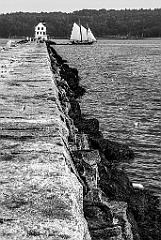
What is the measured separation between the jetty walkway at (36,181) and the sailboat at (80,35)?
3748 inches

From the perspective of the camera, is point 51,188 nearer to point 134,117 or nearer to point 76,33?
point 134,117

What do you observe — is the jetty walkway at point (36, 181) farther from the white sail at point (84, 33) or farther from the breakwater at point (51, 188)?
the white sail at point (84, 33)

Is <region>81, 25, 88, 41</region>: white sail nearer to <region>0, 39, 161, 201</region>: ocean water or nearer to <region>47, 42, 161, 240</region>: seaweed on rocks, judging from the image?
<region>0, 39, 161, 201</region>: ocean water

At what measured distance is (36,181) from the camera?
317cm

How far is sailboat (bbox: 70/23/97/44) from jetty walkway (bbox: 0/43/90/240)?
9521 cm

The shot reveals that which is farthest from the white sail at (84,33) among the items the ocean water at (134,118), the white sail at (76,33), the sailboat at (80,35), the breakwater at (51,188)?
the breakwater at (51,188)

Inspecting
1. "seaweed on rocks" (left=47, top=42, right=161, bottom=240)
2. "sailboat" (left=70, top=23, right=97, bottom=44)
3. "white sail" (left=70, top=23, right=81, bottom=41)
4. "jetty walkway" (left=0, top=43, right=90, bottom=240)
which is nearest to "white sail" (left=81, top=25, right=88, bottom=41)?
"sailboat" (left=70, top=23, right=97, bottom=44)

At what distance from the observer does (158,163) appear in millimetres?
10039

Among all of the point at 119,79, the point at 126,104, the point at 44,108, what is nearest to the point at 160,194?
the point at 44,108

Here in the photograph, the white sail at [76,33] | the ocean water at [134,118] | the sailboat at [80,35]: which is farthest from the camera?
the sailboat at [80,35]

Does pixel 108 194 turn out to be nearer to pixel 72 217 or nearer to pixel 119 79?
pixel 72 217

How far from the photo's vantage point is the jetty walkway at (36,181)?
2521mm

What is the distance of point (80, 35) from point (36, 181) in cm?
9885

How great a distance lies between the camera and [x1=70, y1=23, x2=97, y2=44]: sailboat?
9950 centimetres
